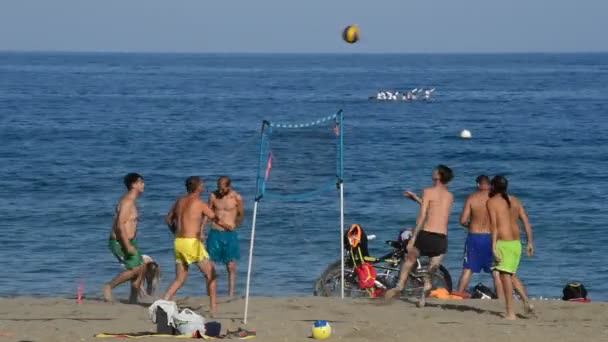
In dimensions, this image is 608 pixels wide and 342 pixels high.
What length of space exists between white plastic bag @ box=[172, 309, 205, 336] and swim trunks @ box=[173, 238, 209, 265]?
1.11m

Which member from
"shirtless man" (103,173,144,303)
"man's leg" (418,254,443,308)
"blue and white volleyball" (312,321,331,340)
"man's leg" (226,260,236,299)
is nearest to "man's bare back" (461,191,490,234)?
"man's leg" (418,254,443,308)

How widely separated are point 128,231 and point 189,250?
1.03 m

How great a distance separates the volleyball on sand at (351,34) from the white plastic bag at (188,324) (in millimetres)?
15352

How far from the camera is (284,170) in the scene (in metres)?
13.1

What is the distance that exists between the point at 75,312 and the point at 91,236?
35.0 feet

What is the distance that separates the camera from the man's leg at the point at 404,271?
13.0 meters

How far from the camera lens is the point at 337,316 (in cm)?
1245

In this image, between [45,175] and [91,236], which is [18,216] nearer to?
[91,236]

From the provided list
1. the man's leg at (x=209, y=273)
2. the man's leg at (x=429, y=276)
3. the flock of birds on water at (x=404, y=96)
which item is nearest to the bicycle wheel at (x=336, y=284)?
the man's leg at (x=429, y=276)

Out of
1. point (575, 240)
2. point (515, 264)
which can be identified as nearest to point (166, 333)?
point (515, 264)

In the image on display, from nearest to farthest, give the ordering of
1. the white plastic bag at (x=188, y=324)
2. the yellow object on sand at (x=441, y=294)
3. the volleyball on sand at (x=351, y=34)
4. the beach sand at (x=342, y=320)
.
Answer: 1. the white plastic bag at (x=188, y=324)
2. the beach sand at (x=342, y=320)
3. the yellow object on sand at (x=441, y=294)
4. the volleyball on sand at (x=351, y=34)

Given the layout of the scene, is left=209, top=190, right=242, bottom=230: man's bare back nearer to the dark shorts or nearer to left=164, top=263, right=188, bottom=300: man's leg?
left=164, top=263, right=188, bottom=300: man's leg

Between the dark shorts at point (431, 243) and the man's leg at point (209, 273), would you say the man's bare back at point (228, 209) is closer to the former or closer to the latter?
the man's leg at point (209, 273)

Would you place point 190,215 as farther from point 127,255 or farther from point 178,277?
point 127,255
